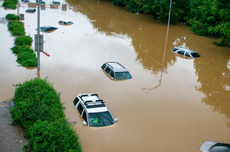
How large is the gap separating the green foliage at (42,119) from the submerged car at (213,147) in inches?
220

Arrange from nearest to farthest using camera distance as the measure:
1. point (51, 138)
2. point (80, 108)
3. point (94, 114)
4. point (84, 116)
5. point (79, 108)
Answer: point (51, 138) → point (94, 114) → point (84, 116) → point (80, 108) → point (79, 108)

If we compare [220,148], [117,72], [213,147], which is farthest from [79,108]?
[220,148]

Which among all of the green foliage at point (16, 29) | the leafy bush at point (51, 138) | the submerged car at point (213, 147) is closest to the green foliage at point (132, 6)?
the green foliage at point (16, 29)

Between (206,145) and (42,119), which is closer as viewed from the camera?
(42,119)

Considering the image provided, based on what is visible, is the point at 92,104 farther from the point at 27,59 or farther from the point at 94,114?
the point at 27,59

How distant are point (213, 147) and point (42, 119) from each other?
7322 millimetres

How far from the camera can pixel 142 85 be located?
16.8m

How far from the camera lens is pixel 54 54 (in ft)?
72.6

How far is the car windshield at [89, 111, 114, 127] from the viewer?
1126 cm

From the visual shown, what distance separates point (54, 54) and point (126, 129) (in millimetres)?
12974

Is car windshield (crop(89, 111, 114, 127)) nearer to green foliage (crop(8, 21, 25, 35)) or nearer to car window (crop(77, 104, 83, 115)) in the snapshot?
car window (crop(77, 104, 83, 115))

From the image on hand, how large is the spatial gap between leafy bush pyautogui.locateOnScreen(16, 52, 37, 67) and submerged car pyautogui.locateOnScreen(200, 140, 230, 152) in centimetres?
1355

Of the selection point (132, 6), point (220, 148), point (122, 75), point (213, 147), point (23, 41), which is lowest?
point (213, 147)

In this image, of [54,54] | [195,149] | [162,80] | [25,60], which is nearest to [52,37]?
[54,54]
